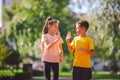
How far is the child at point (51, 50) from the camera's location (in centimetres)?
925

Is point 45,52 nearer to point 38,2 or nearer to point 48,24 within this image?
point 48,24

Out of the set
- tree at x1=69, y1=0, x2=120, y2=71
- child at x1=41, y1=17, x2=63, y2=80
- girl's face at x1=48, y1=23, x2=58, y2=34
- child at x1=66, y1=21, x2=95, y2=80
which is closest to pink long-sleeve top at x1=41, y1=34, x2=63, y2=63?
child at x1=41, y1=17, x2=63, y2=80

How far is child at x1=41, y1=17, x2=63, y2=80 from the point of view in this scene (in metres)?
9.25

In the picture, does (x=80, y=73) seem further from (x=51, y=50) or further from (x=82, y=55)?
(x=51, y=50)

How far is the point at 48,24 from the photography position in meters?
9.37

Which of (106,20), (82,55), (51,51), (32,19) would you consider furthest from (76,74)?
(32,19)

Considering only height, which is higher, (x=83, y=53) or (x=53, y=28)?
(x=53, y=28)

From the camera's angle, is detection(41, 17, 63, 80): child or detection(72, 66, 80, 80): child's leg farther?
detection(41, 17, 63, 80): child

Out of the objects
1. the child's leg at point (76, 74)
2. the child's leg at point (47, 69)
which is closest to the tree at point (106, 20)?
the child's leg at point (47, 69)

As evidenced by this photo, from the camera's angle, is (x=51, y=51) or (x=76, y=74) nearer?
(x=76, y=74)

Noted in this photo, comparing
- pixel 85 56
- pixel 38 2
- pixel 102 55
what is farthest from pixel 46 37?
pixel 102 55

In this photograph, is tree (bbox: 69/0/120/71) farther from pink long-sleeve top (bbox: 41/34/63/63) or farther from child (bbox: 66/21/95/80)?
child (bbox: 66/21/95/80)

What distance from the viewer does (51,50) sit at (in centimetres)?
935

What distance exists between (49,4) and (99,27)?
11154 mm
